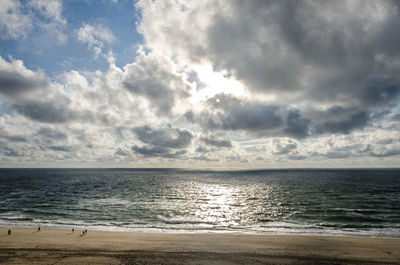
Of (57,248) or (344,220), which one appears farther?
(344,220)

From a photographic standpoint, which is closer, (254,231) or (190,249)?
(190,249)

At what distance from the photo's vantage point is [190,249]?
55.5 feet

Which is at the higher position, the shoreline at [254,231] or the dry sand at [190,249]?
the dry sand at [190,249]

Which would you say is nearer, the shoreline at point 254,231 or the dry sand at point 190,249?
the dry sand at point 190,249

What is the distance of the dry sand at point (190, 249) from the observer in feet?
49.0

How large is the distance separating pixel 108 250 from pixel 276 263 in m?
12.4

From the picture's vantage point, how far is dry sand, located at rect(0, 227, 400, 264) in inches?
588

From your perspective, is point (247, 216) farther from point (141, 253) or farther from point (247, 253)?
point (141, 253)

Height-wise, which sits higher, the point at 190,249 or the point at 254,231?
the point at 190,249

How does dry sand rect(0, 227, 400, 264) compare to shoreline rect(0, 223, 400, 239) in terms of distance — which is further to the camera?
shoreline rect(0, 223, 400, 239)

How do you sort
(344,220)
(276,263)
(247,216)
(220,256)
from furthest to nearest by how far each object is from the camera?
(247,216) → (344,220) → (220,256) → (276,263)

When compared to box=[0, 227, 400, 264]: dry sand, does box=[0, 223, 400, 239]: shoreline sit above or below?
below

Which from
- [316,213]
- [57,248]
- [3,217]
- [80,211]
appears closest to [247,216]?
[316,213]

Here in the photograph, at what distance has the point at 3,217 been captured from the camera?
29781 millimetres
